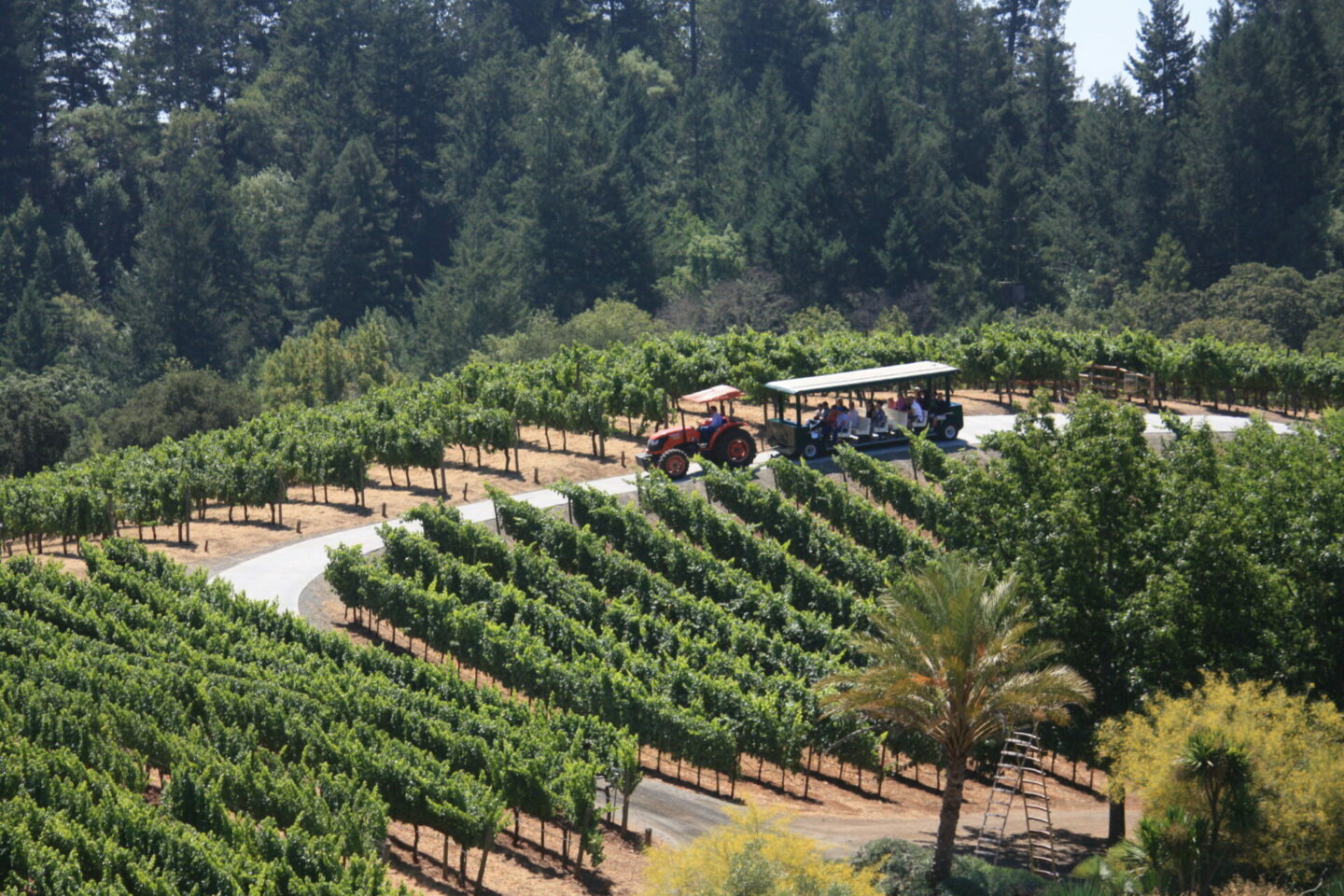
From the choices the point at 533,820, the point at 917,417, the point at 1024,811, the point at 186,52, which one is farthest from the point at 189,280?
the point at 1024,811

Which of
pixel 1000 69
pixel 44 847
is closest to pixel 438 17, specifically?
pixel 1000 69

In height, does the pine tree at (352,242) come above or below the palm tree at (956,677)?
above

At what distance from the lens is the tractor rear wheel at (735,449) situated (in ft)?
123

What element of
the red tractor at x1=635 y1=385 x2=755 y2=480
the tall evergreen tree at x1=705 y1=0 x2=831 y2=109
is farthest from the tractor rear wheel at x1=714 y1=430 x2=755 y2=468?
the tall evergreen tree at x1=705 y1=0 x2=831 y2=109

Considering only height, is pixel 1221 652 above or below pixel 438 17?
below

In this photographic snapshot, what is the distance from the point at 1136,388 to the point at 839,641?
24.6 m

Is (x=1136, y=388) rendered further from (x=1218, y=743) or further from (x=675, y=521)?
(x=1218, y=743)

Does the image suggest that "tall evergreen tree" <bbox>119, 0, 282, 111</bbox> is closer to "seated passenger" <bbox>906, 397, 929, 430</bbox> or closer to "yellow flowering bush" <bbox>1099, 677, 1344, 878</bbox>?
"seated passenger" <bbox>906, 397, 929, 430</bbox>

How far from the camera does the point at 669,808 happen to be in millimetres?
24016

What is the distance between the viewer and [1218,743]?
19.5m

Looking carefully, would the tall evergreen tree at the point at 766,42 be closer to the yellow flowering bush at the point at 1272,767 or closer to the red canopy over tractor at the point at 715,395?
the red canopy over tractor at the point at 715,395

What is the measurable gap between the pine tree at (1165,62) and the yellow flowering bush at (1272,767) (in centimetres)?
7964

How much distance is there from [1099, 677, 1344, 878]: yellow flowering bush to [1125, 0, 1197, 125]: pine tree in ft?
261

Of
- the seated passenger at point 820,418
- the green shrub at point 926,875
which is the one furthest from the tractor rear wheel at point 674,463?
the green shrub at point 926,875
